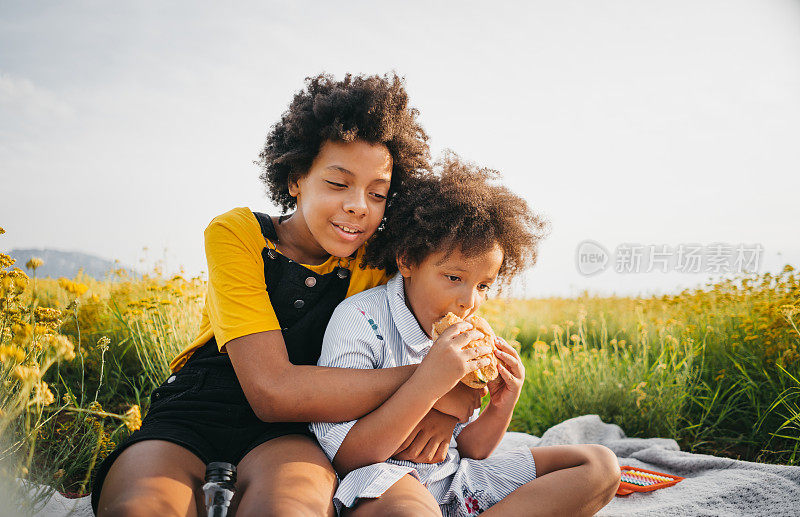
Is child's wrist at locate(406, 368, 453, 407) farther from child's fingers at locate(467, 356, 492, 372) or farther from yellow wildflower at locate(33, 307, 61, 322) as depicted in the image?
yellow wildflower at locate(33, 307, 61, 322)

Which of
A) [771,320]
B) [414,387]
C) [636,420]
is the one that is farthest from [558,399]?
[414,387]

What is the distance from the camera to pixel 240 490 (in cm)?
184

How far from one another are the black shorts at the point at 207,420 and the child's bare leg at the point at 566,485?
84 cm

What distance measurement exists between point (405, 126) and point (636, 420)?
2985mm

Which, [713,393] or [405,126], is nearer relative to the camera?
[405,126]

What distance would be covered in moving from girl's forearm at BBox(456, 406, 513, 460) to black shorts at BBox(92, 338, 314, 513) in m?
0.66

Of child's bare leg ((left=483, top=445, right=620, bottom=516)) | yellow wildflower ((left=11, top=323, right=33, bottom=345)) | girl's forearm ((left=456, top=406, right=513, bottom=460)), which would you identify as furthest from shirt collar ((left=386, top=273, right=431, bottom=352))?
yellow wildflower ((left=11, top=323, right=33, bottom=345))

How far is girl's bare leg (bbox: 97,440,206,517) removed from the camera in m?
1.61

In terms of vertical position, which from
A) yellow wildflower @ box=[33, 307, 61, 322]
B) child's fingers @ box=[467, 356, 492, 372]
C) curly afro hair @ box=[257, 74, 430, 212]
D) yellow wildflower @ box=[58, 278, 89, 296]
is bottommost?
yellow wildflower @ box=[58, 278, 89, 296]

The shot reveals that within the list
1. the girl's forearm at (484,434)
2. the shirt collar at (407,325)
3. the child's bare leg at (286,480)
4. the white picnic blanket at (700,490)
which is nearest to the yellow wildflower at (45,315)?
the white picnic blanket at (700,490)

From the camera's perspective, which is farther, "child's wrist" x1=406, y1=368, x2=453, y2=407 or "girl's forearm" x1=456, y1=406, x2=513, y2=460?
"girl's forearm" x1=456, y1=406, x2=513, y2=460

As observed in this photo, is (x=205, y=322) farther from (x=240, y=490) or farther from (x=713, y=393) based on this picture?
(x=713, y=393)

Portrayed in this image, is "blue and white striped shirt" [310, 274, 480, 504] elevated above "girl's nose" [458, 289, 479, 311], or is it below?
below

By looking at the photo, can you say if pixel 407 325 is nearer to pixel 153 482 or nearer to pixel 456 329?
pixel 456 329
